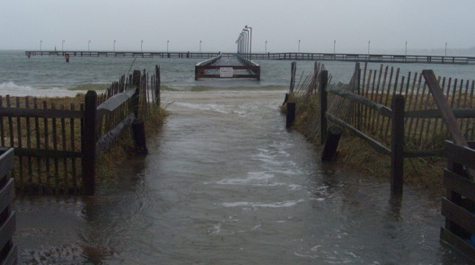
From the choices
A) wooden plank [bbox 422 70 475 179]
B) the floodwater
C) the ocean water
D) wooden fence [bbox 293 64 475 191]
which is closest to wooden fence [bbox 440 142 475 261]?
the floodwater

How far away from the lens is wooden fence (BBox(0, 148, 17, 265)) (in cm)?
384

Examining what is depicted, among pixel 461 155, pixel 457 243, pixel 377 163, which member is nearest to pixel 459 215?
pixel 457 243

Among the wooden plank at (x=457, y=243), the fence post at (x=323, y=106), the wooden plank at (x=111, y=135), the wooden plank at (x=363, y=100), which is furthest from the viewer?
the fence post at (x=323, y=106)

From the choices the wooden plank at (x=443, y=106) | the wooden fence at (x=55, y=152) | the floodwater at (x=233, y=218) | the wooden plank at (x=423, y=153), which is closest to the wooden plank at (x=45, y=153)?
the wooden fence at (x=55, y=152)

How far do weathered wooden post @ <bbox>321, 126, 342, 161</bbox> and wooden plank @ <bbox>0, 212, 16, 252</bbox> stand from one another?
253 inches

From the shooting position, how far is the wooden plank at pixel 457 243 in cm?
512

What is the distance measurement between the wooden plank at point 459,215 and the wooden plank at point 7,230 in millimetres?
3626

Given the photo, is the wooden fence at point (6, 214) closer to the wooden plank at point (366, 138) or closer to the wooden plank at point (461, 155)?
the wooden plank at point (461, 155)

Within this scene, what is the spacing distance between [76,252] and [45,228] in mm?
820

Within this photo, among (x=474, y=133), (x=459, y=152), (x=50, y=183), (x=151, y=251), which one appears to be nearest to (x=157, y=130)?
(x=50, y=183)

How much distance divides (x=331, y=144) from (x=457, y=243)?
4.54 metres

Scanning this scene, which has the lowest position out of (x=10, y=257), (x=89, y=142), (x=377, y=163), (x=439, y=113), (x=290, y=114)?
(x=377, y=163)

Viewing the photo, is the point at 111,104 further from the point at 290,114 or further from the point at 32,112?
the point at 290,114

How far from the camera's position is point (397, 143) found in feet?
24.4
